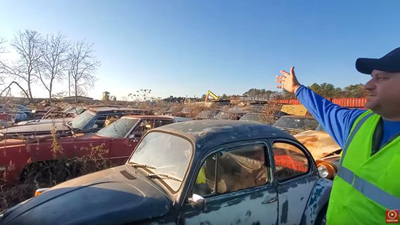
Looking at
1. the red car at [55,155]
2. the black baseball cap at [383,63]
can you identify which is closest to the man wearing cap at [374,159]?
the black baseball cap at [383,63]

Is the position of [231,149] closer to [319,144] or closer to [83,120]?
[319,144]

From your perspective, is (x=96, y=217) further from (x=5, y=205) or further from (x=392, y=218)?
(x=5, y=205)

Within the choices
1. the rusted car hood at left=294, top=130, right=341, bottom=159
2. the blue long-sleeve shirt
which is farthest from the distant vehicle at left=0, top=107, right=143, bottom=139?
the blue long-sleeve shirt

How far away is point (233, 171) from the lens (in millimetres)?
3018

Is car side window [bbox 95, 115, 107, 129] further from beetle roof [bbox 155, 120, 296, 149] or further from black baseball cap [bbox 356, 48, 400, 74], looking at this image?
black baseball cap [bbox 356, 48, 400, 74]

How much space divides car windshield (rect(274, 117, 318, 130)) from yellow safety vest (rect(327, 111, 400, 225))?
755 cm

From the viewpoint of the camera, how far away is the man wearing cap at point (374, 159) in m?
1.33

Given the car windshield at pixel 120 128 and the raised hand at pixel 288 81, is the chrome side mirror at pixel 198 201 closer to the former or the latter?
the raised hand at pixel 288 81

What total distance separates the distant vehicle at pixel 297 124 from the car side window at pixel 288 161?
17.5 ft

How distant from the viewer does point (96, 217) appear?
7.04 feet

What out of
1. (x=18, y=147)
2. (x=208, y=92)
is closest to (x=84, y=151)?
(x=18, y=147)

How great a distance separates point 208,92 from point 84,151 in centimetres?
3130

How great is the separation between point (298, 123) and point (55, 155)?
24.6ft

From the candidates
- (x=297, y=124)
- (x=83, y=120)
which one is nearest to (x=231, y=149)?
(x=83, y=120)
